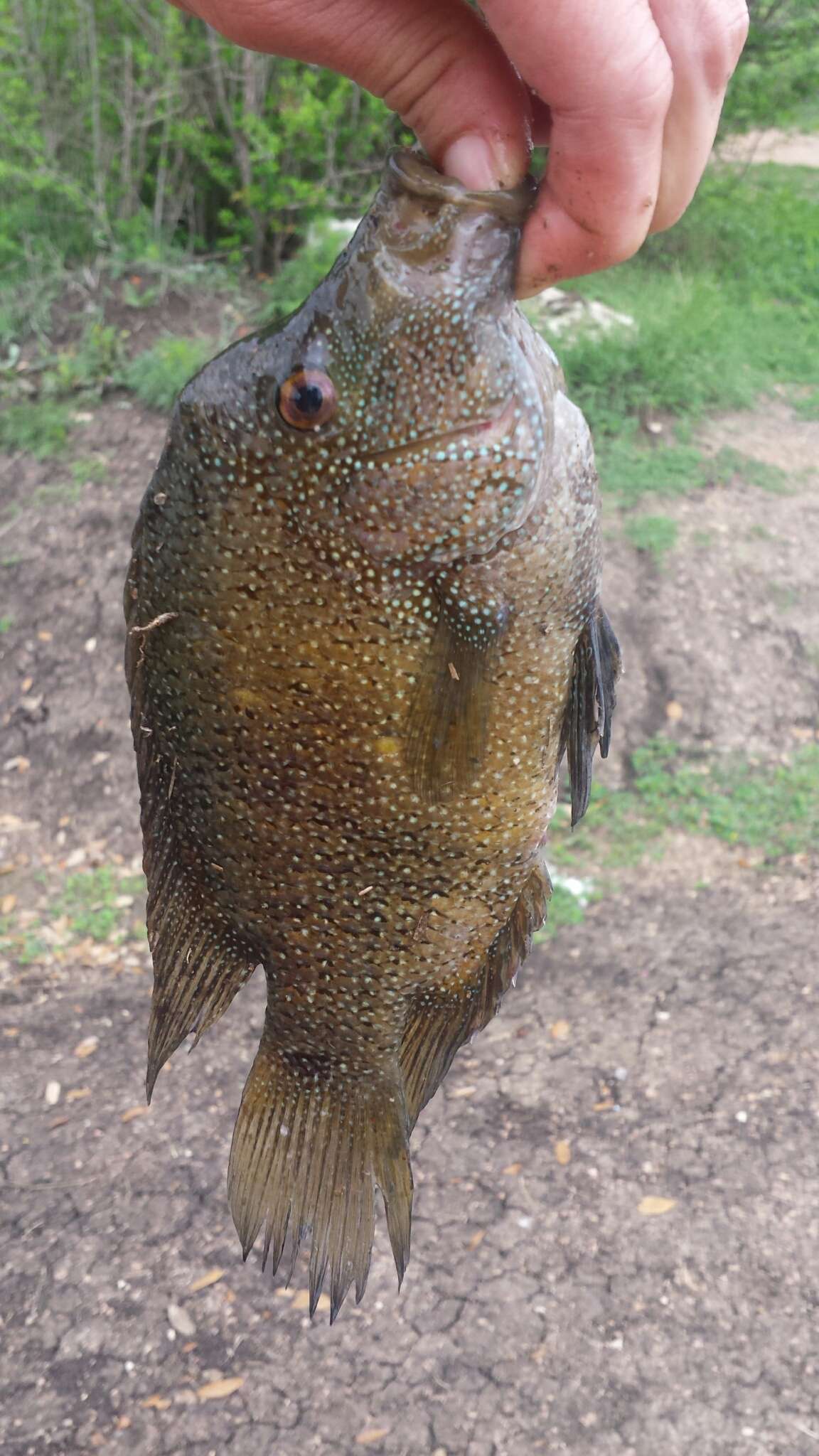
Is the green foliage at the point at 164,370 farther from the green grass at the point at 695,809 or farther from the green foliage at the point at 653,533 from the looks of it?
the green grass at the point at 695,809

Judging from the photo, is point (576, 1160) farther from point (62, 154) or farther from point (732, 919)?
point (62, 154)

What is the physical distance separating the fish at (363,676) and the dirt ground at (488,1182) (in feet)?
5.42

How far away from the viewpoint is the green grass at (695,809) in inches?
191

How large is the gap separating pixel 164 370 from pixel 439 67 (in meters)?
5.10

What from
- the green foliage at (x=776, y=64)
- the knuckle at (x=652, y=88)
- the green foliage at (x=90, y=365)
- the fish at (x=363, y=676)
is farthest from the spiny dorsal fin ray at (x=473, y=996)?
the green foliage at (x=776, y=64)

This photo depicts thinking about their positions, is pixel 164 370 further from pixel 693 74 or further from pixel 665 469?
pixel 693 74

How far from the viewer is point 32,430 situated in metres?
6.19

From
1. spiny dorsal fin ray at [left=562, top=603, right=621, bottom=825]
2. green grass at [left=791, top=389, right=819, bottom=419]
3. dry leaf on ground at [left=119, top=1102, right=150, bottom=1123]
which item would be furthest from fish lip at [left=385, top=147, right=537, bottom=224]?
green grass at [left=791, top=389, right=819, bottom=419]

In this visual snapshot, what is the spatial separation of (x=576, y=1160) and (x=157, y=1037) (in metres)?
2.32

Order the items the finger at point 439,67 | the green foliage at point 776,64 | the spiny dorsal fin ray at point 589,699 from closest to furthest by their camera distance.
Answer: the finger at point 439,67, the spiny dorsal fin ray at point 589,699, the green foliage at point 776,64

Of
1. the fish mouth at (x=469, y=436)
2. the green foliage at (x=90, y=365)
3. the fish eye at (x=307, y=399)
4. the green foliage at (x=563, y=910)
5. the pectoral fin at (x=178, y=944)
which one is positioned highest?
the fish eye at (x=307, y=399)

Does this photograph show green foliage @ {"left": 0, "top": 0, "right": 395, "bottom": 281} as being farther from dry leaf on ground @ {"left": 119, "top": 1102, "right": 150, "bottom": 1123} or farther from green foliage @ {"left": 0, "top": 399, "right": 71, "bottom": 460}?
dry leaf on ground @ {"left": 119, "top": 1102, "right": 150, "bottom": 1123}

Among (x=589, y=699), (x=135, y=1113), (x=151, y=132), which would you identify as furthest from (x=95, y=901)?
(x=151, y=132)

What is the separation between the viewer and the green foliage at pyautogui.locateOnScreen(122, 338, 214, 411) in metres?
6.07
